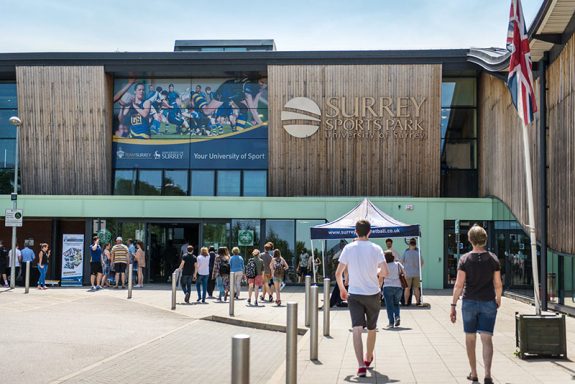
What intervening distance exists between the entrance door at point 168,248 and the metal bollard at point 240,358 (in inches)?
923

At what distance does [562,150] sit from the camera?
15.9 meters

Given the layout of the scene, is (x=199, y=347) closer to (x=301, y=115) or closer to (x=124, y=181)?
(x=301, y=115)

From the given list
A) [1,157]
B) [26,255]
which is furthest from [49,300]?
[1,157]

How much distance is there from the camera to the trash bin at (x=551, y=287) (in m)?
17.3

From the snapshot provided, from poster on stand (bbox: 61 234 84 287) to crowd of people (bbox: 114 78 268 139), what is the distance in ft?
15.7

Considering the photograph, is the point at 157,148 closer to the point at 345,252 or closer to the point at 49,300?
the point at 49,300

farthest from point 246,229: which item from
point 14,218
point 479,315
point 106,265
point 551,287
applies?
point 479,315

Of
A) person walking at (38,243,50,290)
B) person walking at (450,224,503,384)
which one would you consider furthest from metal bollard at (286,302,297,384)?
person walking at (38,243,50,290)

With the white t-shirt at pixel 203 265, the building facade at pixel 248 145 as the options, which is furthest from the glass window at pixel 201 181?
the white t-shirt at pixel 203 265

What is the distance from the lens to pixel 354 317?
8.59 m

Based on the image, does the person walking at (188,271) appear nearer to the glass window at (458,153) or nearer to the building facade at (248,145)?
the building facade at (248,145)

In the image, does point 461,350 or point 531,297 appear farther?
point 531,297

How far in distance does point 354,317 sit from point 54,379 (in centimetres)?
375

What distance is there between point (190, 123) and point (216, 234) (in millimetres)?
4732
